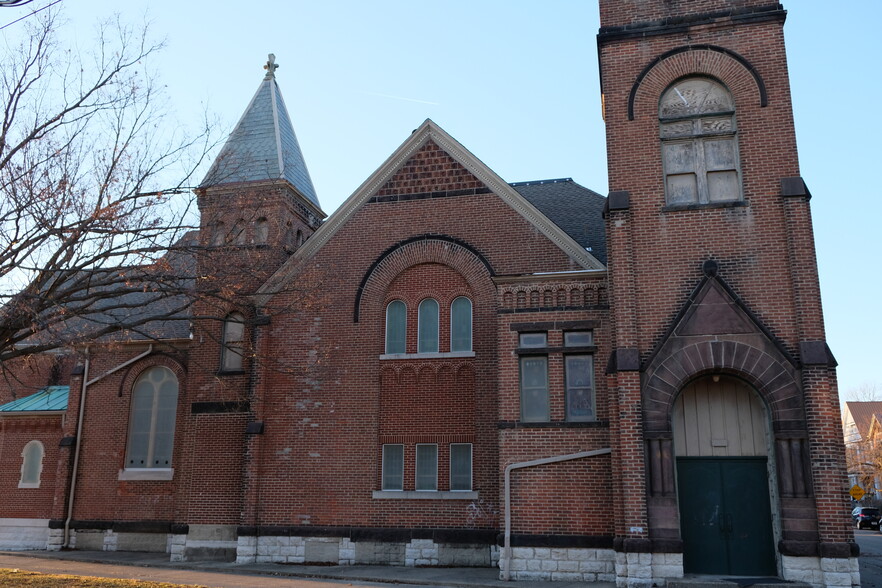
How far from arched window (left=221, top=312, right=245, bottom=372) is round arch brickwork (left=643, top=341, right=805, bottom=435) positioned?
11143 millimetres

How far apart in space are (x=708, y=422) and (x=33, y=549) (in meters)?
19.4

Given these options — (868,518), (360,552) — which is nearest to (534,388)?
(360,552)

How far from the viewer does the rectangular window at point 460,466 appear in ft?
60.8

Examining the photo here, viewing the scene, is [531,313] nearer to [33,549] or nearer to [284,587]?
[284,587]

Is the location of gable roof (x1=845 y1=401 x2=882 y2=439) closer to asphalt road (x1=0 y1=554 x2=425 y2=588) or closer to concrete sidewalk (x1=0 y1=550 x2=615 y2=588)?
concrete sidewalk (x1=0 y1=550 x2=615 y2=588)

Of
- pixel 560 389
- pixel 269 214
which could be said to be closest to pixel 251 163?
pixel 269 214

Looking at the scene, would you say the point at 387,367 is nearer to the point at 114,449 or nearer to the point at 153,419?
the point at 153,419

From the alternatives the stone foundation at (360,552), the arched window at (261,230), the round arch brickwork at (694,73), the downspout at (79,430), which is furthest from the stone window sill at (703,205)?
the downspout at (79,430)

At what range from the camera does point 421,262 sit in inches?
Answer: 791

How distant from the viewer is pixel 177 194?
14.9m

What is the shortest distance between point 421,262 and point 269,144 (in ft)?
25.0

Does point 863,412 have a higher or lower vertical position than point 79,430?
higher

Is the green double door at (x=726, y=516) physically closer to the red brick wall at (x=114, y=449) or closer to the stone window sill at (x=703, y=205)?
the stone window sill at (x=703, y=205)

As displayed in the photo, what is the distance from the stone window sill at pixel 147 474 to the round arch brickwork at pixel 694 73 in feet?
51.0
